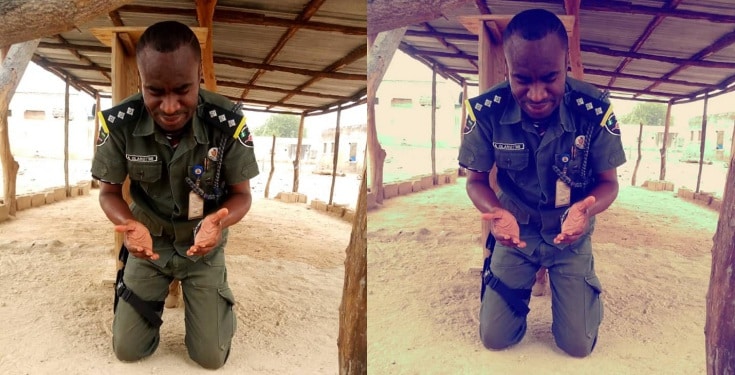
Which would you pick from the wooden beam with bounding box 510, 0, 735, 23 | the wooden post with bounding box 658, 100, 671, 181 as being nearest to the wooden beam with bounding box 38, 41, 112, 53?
the wooden beam with bounding box 510, 0, 735, 23

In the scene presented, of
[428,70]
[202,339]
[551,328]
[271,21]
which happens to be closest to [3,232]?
[271,21]

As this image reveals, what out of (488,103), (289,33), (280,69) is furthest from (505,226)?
(280,69)

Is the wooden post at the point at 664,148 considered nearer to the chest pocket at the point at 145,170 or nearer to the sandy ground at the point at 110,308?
the sandy ground at the point at 110,308

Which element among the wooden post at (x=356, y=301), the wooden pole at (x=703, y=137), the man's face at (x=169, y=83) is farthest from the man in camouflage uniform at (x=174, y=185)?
the wooden pole at (x=703, y=137)

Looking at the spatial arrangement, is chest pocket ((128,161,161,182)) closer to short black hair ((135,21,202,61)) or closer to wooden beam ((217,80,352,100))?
short black hair ((135,21,202,61))

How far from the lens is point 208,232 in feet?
6.70

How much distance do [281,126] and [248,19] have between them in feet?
48.7

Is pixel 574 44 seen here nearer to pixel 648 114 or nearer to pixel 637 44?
pixel 637 44

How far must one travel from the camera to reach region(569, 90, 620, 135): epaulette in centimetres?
164

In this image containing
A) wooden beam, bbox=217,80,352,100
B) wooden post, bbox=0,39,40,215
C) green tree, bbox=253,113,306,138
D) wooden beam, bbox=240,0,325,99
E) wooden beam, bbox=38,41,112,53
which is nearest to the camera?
wooden beam, bbox=240,0,325,99

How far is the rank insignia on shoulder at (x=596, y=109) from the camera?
164 centimetres

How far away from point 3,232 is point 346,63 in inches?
121

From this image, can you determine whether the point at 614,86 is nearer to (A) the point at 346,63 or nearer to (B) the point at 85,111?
(A) the point at 346,63

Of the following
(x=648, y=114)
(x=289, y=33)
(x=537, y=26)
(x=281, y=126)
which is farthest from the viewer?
(x=281, y=126)
